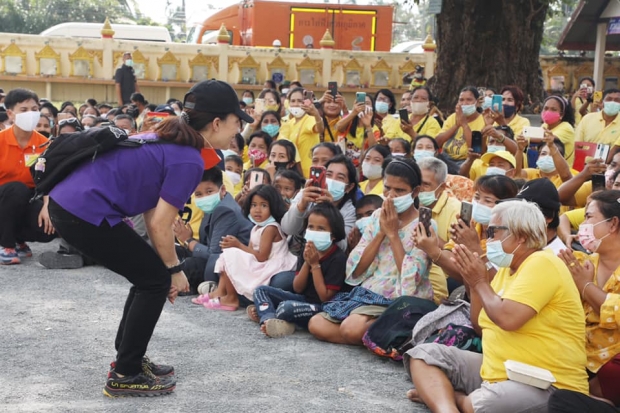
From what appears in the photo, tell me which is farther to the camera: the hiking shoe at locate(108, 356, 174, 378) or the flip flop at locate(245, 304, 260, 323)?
the flip flop at locate(245, 304, 260, 323)

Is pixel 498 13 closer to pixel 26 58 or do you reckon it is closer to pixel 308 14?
pixel 308 14

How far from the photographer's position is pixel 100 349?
17.5 ft

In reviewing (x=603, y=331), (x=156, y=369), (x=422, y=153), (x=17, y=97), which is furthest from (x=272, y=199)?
(x=603, y=331)

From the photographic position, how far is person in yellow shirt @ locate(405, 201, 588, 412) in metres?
3.84

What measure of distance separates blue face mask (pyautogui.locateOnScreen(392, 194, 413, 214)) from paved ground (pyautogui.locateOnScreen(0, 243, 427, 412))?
956 mm

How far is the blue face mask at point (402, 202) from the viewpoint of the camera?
5562 mm

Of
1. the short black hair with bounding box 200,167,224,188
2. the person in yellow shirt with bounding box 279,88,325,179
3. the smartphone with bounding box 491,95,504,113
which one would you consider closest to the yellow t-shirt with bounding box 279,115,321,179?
the person in yellow shirt with bounding box 279,88,325,179

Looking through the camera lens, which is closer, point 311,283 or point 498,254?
point 498,254

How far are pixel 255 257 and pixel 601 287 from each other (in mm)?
2893

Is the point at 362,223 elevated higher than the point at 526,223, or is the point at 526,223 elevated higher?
the point at 526,223

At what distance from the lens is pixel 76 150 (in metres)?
4.38

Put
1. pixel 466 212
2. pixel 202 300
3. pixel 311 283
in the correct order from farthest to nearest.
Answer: pixel 202 300, pixel 311 283, pixel 466 212

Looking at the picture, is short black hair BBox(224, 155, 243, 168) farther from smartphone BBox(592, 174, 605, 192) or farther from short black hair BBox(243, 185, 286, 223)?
smartphone BBox(592, 174, 605, 192)

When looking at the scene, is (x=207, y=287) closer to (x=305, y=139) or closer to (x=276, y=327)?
(x=276, y=327)
